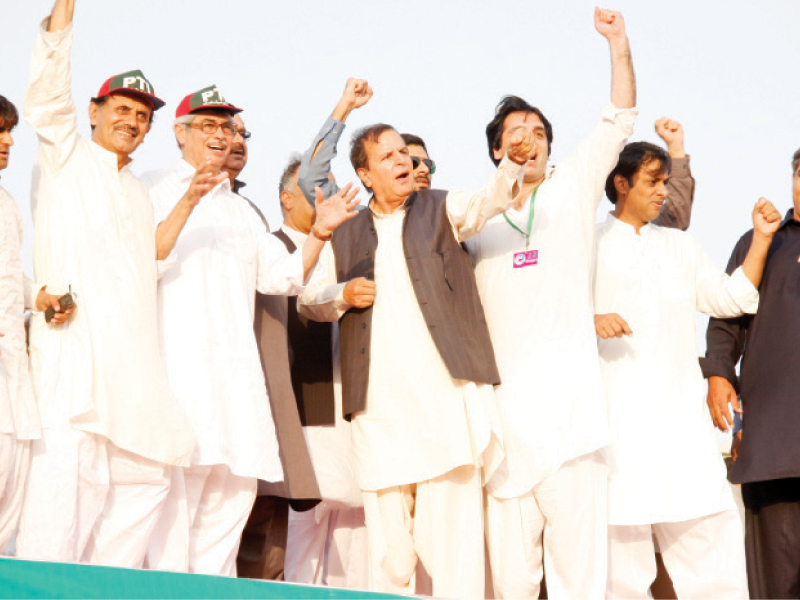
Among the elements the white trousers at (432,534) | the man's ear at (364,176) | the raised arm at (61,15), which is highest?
the raised arm at (61,15)

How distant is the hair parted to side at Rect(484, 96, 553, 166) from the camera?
569cm

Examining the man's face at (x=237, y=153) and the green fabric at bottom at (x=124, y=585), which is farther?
the man's face at (x=237, y=153)

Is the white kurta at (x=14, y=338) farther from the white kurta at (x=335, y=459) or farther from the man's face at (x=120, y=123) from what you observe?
the white kurta at (x=335, y=459)

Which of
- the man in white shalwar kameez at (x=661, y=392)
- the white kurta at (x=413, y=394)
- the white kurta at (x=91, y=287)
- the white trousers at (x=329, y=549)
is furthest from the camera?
the white trousers at (x=329, y=549)

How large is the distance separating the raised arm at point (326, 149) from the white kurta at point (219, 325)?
1.24ft

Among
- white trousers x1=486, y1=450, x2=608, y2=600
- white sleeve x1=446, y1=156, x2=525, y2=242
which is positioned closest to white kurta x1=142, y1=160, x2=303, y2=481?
white sleeve x1=446, y1=156, x2=525, y2=242

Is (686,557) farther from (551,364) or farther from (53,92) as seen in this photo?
(53,92)

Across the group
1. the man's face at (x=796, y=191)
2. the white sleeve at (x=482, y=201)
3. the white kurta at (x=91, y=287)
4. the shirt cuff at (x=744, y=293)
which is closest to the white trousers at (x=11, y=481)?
the white kurta at (x=91, y=287)

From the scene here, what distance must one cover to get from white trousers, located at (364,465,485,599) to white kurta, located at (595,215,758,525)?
79 cm

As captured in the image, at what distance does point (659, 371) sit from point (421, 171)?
1684 millimetres

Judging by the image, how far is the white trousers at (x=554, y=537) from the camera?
5004 millimetres

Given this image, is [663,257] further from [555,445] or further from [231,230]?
[231,230]

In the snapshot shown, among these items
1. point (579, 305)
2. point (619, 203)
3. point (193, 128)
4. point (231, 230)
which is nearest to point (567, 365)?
point (579, 305)

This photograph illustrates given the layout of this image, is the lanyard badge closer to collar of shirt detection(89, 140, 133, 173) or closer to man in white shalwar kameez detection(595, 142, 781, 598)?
man in white shalwar kameez detection(595, 142, 781, 598)
